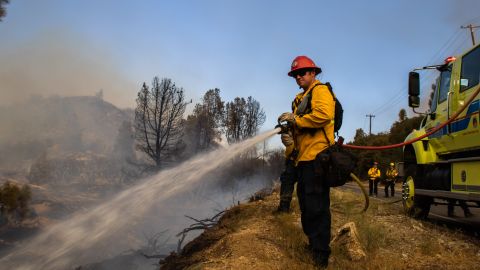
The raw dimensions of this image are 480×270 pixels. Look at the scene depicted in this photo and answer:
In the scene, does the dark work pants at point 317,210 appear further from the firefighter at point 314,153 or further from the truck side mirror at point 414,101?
the truck side mirror at point 414,101

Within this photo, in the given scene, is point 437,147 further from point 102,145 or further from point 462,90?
point 102,145

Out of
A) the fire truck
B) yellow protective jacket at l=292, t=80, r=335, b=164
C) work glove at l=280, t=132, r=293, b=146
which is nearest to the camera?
yellow protective jacket at l=292, t=80, r=335, b=164

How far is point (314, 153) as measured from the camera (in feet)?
12.8

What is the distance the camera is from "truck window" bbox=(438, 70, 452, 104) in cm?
682

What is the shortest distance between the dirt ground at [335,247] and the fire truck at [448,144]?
718 mm

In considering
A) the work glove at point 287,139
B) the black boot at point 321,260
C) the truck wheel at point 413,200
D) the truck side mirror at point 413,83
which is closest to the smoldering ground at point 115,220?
the work glove at point 287,139

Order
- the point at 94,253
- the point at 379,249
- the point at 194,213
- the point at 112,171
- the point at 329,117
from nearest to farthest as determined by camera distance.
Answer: the point at 329,117
the point at 379,249
the point at 94,253
the point at 194,213
the point at 112,171

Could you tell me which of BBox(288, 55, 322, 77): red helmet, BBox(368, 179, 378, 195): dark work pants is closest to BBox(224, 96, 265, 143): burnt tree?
BBox(368, 179, 378, 195): dark work pants

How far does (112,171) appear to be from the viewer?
4031 cm

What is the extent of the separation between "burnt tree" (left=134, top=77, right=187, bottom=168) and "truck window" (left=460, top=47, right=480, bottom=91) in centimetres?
2641

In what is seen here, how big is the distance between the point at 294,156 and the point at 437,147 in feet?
12.6

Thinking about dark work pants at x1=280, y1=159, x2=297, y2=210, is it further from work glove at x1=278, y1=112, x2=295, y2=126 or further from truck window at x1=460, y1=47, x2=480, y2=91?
truck window at x1=460, y1=47, x2=480, y2=91

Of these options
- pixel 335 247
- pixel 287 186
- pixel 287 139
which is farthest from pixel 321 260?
pixel 287 186

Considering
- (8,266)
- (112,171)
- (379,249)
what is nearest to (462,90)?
(379,249)
